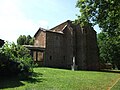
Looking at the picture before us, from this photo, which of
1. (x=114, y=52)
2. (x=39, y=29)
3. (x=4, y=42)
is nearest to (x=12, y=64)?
(x=4, y=42)

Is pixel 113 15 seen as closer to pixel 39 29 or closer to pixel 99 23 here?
pixel 99 23

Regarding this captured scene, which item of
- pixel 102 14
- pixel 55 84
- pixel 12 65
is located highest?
pixel 102 14

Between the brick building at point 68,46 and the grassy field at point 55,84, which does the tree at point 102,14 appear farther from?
the brick building at point 68,46

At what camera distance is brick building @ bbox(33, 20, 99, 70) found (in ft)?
161

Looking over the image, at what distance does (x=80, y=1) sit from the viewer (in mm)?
20859

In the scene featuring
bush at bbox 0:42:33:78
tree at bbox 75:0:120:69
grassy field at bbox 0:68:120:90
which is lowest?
grassy field at bbox 0:68:120:90

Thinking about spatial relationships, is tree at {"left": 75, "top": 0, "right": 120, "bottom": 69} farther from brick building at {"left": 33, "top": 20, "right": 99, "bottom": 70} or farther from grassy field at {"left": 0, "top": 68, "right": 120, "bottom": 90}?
brick building at {"left": 33, "top": 20, "right": 99, "bottom": 70}

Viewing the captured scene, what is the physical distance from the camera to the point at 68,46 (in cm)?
5169

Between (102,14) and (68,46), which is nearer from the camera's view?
(102,14)

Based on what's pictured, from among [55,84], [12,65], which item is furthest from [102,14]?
[12,65]

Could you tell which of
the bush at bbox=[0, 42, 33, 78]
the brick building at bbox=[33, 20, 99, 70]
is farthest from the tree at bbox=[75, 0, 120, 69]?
the brick building at bbox=[33, 20, 99, 70]

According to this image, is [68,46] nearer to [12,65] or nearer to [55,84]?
[12,65]

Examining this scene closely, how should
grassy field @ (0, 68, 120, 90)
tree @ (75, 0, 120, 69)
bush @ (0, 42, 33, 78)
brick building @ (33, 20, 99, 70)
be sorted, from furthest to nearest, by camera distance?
brick building @ (33, 20, 99, 70)
bush @ (0, 42, 33, 78)
tree @ (75, 0, 120, 69)
grassy field @ (0, 68, 120, 90)

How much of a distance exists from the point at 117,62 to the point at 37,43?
88.5ft
